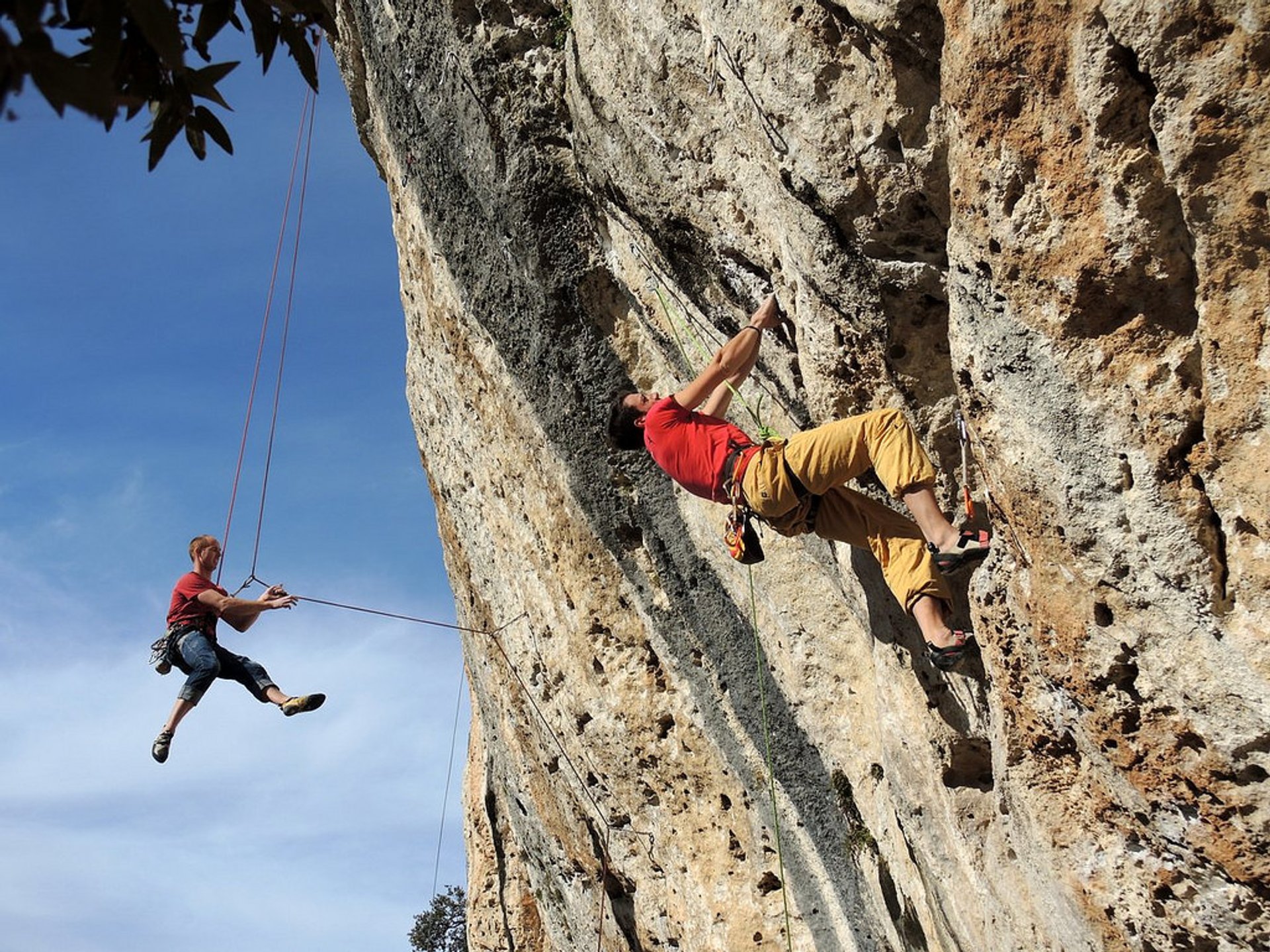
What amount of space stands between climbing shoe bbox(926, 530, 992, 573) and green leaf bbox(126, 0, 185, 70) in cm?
395

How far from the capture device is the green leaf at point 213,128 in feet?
8.97

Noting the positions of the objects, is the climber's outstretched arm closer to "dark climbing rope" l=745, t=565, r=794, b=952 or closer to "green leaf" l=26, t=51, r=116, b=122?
"dark climbing rope" l=745, t=565, r=794, b=952

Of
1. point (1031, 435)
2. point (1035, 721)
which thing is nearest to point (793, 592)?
point (1035, 721)

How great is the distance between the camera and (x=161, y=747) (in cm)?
875

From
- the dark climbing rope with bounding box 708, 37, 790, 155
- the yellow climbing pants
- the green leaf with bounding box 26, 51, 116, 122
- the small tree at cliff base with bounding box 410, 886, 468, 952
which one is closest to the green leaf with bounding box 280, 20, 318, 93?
the green leaf with bounding box 26, 51, 116, 122

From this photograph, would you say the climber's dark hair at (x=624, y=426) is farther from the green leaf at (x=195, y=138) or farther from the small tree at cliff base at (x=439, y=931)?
the small tree at cliff base at (x=439, y=931)

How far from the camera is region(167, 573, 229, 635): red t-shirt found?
8.63 metres

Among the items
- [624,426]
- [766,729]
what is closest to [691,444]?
[624,426]

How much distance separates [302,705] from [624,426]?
3159 mm

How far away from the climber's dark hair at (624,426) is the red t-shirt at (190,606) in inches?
133

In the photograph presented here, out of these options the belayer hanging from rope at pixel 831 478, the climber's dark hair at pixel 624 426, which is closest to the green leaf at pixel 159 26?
the belayer hanging from rope at pixel 831 478

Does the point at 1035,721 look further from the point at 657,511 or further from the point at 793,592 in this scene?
the point at 657,511

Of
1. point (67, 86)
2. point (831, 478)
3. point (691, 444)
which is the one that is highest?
point (691, 444)

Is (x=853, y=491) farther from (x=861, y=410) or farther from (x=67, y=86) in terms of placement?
(x=67, y=86)
